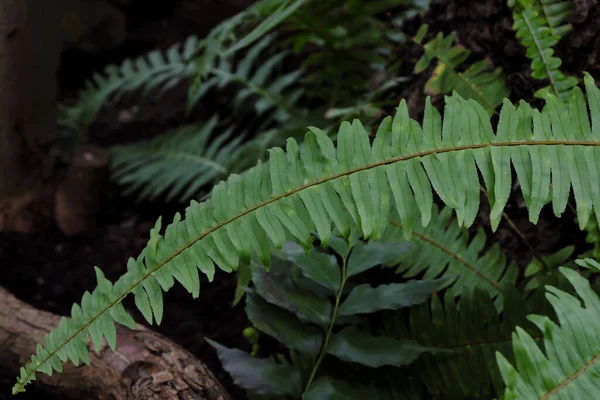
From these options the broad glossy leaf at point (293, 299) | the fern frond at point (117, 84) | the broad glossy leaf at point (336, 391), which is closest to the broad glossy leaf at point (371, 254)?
the broad glossy leaf at point (293, 299)

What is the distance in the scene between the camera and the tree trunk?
2490 mm

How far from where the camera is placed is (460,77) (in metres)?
1.84

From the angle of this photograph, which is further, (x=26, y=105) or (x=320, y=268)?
(x=26, y=105)

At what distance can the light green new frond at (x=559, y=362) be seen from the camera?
0.99m

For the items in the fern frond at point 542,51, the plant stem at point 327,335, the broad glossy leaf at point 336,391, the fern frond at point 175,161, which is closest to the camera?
the broad glossy leaf at point 336,391

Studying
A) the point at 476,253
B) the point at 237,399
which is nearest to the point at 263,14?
the point at 476,253

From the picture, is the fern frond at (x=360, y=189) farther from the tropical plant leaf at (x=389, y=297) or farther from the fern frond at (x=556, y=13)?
the fern frond at (x=556, y=13)

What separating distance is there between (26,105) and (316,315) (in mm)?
1658

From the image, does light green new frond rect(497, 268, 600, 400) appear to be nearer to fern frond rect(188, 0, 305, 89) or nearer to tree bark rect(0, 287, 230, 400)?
tree bark rect(0, 287, 230, 400)

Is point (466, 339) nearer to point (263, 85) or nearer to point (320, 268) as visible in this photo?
point (320, 268)

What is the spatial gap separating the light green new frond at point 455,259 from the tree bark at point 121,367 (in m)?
0.58

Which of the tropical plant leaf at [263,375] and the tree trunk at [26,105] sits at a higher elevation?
the tree trunk at [26,105]

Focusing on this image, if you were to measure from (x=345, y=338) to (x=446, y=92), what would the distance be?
79 centimetres

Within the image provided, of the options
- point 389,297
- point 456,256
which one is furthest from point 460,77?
point 389,297
